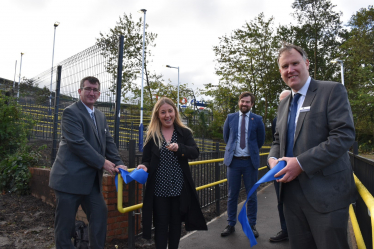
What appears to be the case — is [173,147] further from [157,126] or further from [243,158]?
[243,158]

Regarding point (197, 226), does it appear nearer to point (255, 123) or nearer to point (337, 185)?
point (337, 185)

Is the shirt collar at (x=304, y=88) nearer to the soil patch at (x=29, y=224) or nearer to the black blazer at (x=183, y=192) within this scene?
the black blazer at (x=183, y=192)

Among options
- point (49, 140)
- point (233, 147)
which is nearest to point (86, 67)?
point (233, 147)

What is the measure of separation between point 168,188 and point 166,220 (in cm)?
34

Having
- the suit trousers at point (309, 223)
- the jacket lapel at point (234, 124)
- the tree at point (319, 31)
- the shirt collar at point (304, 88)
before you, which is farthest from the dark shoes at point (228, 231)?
the tree at point (319, 31)

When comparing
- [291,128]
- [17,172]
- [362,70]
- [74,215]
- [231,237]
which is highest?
[362,70]

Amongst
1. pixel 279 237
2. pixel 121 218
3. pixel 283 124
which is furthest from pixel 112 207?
pixel 283 124

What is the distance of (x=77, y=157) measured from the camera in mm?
3123

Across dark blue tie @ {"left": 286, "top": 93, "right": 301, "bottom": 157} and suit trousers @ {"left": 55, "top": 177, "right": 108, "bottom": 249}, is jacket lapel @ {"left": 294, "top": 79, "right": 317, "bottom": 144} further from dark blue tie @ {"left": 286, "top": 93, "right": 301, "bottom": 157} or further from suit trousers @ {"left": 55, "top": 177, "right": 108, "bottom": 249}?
suit trousers @ {"left": 55, "top": 177, "right": 108, "bottom": 249}

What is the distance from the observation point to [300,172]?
194 cm

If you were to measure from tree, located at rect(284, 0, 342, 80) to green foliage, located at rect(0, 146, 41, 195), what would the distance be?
88.6 feet

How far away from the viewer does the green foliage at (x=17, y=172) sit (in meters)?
6.11

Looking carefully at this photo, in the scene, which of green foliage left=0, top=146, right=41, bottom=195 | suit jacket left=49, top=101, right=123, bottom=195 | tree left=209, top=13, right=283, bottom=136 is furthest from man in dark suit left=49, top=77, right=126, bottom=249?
tree left=209, top=13, right=283, bottom=136

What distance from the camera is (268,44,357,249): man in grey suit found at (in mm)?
1875
